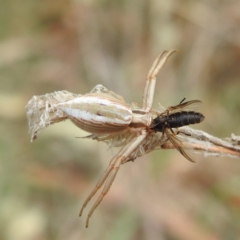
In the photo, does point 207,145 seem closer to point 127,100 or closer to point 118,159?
point 118,159

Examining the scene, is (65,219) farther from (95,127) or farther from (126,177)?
(95,127)

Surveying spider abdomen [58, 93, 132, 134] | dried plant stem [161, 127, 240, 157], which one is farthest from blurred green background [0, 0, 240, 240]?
spider abdomen [58, 93, 132, 134]

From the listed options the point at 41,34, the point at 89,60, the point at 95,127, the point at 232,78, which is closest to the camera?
the point at 95,127

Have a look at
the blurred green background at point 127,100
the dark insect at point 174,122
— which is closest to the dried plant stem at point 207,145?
the dark insect at point 174,122

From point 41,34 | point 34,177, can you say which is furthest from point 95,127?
point 41,34

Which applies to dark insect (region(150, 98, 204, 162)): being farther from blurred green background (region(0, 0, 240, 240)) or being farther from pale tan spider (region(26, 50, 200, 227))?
blurred green background (region(0, 0, 240, 240))

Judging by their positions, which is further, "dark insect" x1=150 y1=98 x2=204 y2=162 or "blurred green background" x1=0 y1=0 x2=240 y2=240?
"blurred green background" x1=0 y1=0 x2=240 y2=240

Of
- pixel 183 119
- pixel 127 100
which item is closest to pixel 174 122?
pixel 183 119

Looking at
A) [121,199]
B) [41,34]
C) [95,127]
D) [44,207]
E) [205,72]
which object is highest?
[95,127]
